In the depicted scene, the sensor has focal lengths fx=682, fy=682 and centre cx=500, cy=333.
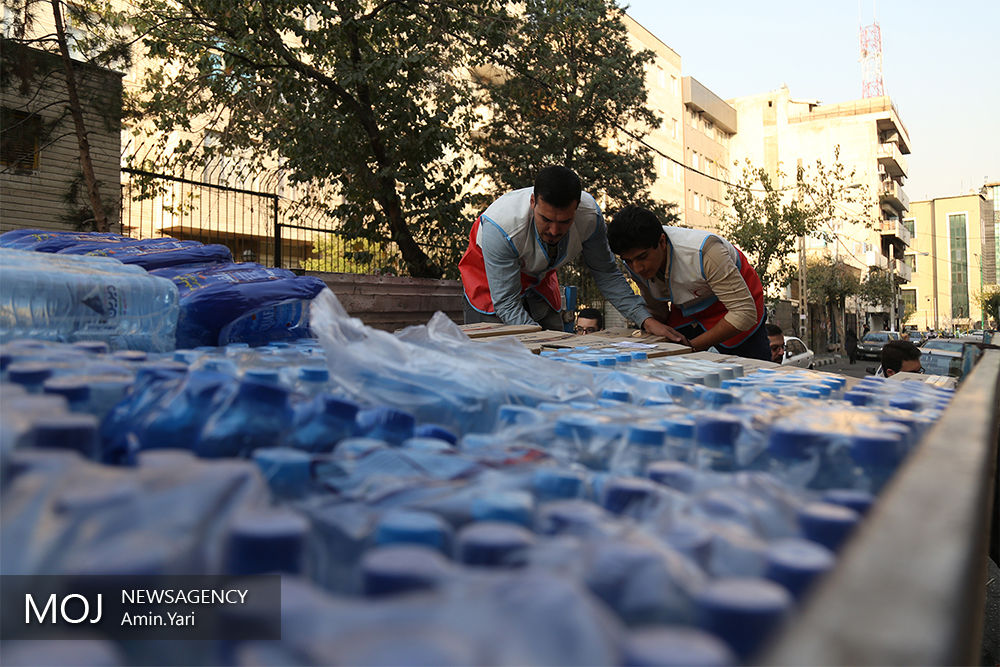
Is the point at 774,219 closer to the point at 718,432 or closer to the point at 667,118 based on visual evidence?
the point at 667,118

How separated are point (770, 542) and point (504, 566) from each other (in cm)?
27

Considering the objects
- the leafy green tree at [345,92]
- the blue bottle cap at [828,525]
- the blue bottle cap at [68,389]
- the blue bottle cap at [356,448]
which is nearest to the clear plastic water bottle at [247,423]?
the blue bottle cap at [356,448]

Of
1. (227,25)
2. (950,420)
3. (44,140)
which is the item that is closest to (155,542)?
(950,420)

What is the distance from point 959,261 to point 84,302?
114m

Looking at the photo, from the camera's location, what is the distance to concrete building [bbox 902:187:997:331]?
87.0m

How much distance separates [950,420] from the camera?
1068mm

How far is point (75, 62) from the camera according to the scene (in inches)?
347

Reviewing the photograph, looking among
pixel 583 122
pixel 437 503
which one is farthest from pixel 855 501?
pixel 583 122

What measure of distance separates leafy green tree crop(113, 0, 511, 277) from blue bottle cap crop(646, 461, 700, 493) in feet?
26.9

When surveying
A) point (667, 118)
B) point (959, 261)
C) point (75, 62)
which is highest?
point (667, 118)

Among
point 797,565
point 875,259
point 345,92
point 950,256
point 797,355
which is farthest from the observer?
point 950,256

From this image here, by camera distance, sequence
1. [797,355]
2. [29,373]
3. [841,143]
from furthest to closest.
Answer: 1. [841,143]
2. [797,355]
3. [29,373]

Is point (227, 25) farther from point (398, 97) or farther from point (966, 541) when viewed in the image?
point (966, 541)

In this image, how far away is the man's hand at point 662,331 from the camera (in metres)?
3.62
